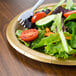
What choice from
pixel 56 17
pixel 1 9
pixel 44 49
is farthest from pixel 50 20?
pixel 1 9

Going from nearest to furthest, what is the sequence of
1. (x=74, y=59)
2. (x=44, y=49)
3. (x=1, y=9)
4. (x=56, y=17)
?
(x=74, y=59) → (x=44, y=49) → (x=56, y=17) → (x=1, y=9)

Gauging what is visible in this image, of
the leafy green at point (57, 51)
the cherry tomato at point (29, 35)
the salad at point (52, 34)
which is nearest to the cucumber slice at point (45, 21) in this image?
the salad at point (52, 34)

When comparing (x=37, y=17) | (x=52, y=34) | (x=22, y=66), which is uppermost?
(x=37, y=17)

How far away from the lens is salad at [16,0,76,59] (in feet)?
2.48

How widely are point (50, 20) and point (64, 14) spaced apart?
11 cm

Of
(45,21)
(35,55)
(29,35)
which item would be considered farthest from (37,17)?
(35,55)

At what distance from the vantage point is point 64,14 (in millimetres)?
1030

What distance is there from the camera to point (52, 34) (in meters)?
0.85

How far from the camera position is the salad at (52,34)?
756mm

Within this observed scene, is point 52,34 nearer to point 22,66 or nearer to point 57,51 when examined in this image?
point 57,51

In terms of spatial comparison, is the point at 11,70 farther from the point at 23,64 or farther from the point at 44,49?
the point at 44,49

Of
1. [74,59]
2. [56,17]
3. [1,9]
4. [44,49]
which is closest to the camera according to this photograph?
[74,59]

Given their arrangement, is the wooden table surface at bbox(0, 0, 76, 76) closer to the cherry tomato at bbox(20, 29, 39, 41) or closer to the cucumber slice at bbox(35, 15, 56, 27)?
the cherry tomato at bbox(20, 29, 39, 41)

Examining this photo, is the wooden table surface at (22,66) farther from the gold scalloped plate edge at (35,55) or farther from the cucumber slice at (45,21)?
the cucumber slice at (45,21)
